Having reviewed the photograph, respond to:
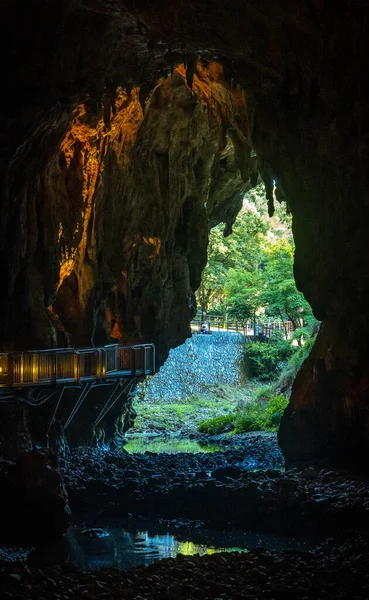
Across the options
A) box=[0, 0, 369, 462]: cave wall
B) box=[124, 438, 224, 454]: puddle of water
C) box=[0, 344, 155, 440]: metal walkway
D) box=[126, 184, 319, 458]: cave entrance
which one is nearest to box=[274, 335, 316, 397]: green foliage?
box=[126, 184, 319, 458]: cave entrance

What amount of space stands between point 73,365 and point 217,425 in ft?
50.5

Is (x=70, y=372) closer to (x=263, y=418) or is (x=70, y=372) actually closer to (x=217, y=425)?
(x=263, y=418)

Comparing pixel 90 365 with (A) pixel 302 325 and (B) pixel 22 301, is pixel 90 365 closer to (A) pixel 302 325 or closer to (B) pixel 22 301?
(B) pixel 22 301

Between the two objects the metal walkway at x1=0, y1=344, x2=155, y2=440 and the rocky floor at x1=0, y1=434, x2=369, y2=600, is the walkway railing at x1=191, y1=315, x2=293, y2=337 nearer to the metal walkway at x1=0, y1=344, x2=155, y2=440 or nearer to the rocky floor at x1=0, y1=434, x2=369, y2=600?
the metal walkway at x1=0, y1=344, x2=155, y2=440

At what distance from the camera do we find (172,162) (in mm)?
30344

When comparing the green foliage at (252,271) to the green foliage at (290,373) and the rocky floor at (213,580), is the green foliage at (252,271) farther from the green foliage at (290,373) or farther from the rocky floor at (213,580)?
the rocky floor at (213,580)

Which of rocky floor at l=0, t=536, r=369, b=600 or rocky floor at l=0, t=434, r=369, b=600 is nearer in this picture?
rocky floor at l=0, t=536, r=369, b=600

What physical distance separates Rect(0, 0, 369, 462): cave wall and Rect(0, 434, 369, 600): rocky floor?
297 centimetres

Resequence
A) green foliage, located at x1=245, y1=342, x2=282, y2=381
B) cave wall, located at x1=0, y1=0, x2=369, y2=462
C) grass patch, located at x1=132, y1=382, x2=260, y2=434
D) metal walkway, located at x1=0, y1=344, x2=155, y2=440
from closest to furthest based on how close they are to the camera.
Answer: cave wall, located at x1=0, y1=0, x2=369, y2=462 < metal walkway, located at x1=0, y1=344, x2=155, y2=440 < grass patch, located at x1=132, y1=382, x2=260, y2=434 < green foliage, located at x1=245, y1=342, x2=282, y2=381

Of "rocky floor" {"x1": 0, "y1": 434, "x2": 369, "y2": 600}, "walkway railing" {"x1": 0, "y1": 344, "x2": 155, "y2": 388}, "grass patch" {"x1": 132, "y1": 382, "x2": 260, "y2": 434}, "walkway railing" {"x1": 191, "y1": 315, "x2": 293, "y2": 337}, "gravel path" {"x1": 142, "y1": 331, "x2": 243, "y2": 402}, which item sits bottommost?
"grass patch" {"x1": 132, "y1": 382, "x2": 260, "y2": 434}

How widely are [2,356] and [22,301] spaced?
242 centimetres

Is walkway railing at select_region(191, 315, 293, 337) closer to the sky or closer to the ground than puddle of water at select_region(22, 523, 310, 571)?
closer to the sky

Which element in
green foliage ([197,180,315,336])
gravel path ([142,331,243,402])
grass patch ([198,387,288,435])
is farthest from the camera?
green foliage ([197,180,315,336])

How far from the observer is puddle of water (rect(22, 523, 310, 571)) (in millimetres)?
15867
